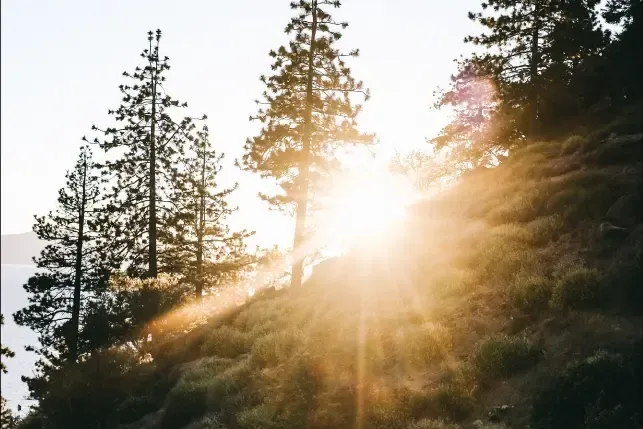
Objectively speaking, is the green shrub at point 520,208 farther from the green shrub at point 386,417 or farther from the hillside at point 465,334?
the green shrub at point 386,417

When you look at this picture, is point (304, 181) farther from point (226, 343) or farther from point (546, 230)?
point (546, 230)

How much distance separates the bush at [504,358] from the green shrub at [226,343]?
858cm

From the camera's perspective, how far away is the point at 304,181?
20672 millimetres

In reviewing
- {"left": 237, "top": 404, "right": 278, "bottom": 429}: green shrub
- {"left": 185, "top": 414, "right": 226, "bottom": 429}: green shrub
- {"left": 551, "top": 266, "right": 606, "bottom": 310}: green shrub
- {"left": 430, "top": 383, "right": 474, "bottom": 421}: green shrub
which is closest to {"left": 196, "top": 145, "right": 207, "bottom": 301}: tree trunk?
{"left": 185, "top": 414, "right": 226, "bottom": 429}: green shrub

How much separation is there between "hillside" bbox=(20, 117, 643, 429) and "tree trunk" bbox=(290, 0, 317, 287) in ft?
9.47

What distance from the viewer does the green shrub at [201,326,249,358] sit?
48.6ft

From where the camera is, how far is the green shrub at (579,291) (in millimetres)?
8500

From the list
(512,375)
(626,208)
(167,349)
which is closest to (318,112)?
(167,349)

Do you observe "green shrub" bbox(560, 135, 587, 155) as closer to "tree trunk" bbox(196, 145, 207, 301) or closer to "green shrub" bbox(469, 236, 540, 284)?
"green shrub" bbox(469, 236, 540, 284)

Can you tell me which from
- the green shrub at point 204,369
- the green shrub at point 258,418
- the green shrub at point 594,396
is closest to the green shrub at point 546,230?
the green shrub at point 594,396

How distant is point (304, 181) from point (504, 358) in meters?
13.8

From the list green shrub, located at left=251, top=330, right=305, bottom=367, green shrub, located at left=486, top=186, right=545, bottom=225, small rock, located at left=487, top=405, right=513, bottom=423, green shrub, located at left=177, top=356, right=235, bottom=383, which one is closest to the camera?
small rock, located at left=487, top=405, right=513, bottom=423

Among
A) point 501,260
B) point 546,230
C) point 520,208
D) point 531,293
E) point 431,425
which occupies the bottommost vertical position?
point 431,425

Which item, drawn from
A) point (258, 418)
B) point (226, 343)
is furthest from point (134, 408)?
point (258, 418)
